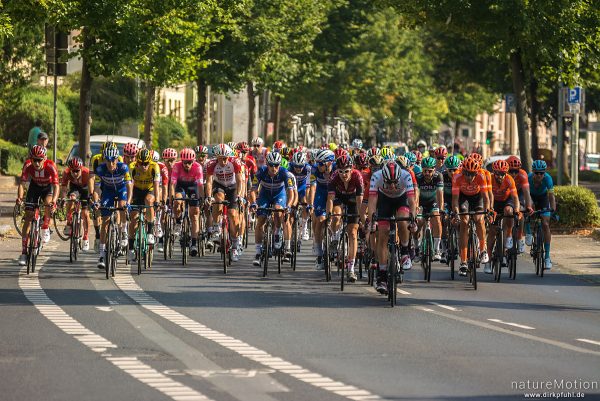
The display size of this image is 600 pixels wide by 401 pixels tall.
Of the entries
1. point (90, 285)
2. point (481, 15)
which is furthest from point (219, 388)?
point (481, 15)

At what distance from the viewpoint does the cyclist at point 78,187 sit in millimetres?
23172

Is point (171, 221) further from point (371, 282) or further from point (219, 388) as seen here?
point (219, 388)

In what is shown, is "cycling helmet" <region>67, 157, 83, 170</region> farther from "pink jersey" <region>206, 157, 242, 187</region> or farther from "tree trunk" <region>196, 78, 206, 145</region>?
"tree trunk" <region>196, 78, 206, 145</region>

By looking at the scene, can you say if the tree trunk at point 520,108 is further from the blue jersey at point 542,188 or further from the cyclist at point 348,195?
the cyclist at point 348,195

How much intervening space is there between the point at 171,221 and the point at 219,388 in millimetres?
13089

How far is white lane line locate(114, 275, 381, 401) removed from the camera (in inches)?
423

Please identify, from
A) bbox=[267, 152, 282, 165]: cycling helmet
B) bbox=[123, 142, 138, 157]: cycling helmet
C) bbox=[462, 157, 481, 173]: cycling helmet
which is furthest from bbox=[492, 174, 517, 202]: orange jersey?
bbox=[123, 142, 138, 157]: cycling helmet

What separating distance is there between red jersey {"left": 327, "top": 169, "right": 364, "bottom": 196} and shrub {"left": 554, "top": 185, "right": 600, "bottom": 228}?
10.7 meters

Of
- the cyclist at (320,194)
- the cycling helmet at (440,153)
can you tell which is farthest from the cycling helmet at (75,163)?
the cycling helmet at (440,153)

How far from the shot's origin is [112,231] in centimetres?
2027

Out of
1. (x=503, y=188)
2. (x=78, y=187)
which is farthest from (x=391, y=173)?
(x=78, y=187)

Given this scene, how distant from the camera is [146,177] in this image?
2206cm

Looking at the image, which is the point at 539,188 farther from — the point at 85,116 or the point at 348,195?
the point at 85,116

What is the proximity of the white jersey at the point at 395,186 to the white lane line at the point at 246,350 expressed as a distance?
288cm
